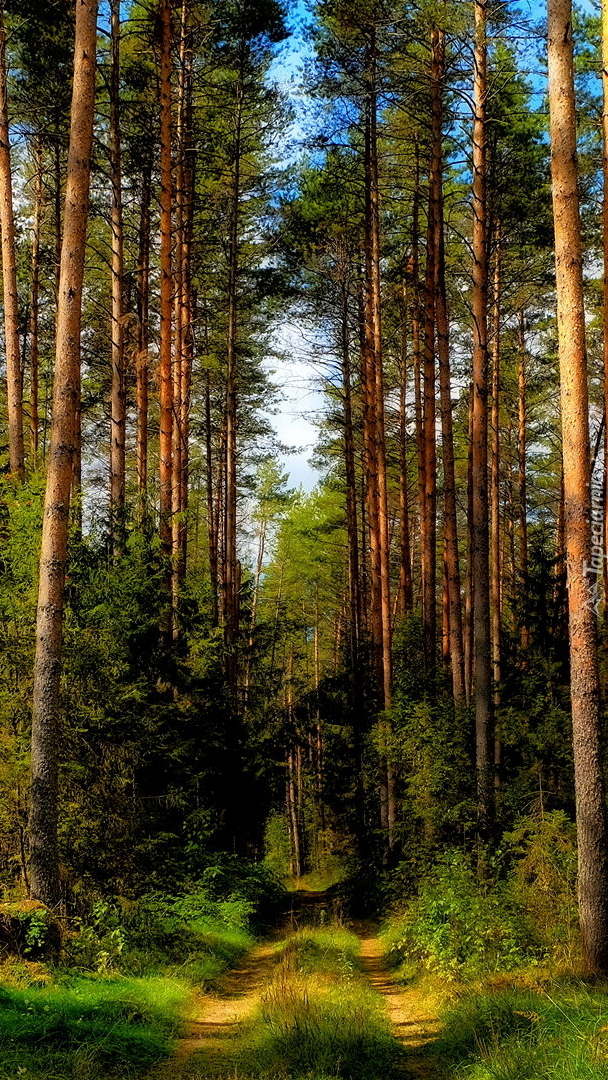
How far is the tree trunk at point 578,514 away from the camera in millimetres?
6961

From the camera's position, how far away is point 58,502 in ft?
26.9

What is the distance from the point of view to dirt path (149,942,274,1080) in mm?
5891

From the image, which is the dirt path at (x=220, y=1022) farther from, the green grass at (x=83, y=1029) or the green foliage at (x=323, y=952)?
the green foliage at (x=323, y=952)

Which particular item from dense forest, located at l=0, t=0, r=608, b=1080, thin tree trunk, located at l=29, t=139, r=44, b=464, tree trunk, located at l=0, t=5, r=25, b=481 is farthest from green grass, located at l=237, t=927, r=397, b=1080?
thin tree trunk, located at l=29, t=139, r=44, b=464

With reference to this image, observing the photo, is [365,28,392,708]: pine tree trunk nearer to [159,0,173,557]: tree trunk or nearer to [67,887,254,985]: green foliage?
[159,0,173,557]: tree trunk

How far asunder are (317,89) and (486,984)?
15.6 metres

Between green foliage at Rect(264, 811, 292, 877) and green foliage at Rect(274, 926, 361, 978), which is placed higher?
green foliage at Rect(274, 926, 361, 978)

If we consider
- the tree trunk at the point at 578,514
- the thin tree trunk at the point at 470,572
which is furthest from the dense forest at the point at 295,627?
the thin tree trunk at the point at 470,572

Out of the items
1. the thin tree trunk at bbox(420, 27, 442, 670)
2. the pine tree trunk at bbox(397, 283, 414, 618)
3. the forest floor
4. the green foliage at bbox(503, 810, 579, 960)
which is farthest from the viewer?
the pine tree trunk at bbox(397, 283, 414, 618)

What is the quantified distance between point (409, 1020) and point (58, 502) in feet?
19.0

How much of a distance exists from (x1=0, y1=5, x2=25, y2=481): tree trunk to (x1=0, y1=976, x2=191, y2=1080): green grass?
23.2 feet

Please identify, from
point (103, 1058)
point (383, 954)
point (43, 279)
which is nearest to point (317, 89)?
point (43, 279)

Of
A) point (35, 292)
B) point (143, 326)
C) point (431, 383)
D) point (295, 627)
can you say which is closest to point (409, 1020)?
point (431, 383)

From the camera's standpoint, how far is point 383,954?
11.9 m
